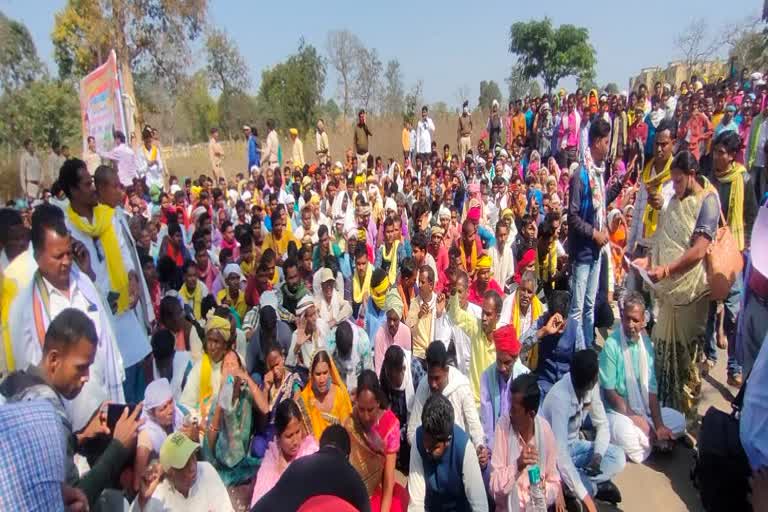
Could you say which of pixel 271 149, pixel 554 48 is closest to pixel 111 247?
pixel 271 149

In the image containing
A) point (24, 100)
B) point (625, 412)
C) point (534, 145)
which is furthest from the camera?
point (24, 100)

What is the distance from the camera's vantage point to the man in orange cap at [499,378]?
3.44 meters

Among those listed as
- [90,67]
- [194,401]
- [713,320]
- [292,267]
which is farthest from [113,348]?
[90,67]

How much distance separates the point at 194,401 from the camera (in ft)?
12.0

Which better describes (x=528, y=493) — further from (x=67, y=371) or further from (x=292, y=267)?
(x=292, y=267)

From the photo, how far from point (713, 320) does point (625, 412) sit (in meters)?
1.61

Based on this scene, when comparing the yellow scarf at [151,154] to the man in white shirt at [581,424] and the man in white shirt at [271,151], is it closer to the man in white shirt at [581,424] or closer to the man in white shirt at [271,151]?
the man in white shirt at [271,151]

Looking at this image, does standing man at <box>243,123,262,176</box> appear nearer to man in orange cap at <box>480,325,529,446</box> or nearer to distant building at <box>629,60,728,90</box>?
man in orange cap at <box>480,325,529,446</box>

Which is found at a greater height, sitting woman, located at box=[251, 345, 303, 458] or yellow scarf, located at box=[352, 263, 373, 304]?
yellow scarf, located at box=[352, 263, 373, 304]

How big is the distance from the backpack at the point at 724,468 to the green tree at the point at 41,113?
1135 inches

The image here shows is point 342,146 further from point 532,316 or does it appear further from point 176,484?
point 176,484

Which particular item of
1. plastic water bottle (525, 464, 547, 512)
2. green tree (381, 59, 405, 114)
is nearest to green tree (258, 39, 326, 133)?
green tree (381, 59, 405, 114)

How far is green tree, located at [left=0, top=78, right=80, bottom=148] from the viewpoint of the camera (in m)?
25.2

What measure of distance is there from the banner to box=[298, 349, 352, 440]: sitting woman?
6967 millimetres
